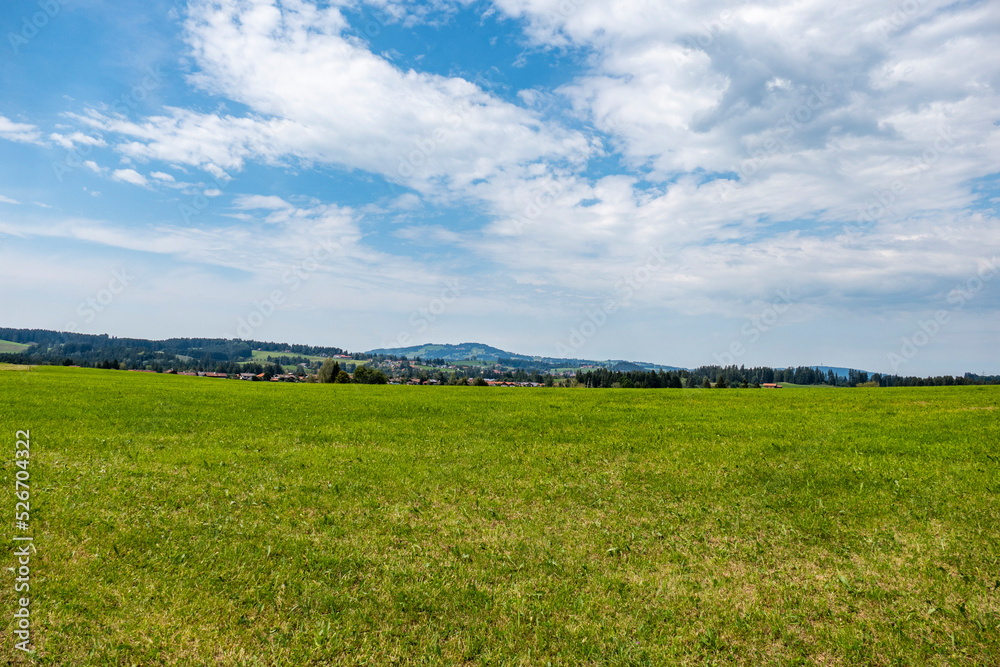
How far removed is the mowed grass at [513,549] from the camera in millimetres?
9383

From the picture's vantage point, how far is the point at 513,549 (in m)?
13.1

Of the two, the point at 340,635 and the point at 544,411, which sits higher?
the point at 544,411

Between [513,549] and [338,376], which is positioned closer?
[513,549]

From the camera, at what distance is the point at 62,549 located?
1149 cm

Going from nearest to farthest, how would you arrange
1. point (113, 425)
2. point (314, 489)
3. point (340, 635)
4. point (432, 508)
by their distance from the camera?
point (340, 635), point (432, 508), point (314, 489), point (113, 425)

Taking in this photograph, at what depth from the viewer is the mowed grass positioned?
938 cm

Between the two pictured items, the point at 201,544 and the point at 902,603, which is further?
the point at 201,544

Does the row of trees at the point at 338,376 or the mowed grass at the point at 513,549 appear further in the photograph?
the row of trees at the point at 338,376

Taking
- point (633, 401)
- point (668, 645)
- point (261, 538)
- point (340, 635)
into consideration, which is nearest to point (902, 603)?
point (668, 645)

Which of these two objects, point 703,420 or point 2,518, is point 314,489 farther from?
point 703,420

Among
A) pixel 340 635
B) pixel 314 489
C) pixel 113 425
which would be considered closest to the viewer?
pixel 340 635

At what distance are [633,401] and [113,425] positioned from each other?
34283mm

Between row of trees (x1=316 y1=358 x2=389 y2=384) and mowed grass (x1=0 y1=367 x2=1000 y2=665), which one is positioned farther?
row of trees (x1=316 y1=358 x2=389 y2=384)

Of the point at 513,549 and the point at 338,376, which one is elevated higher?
the point at 513,549
